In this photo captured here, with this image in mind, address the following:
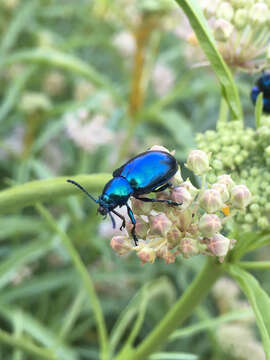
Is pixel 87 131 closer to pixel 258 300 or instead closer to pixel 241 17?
pixel 241 17

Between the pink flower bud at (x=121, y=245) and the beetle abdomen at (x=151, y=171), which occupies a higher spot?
the beetle abdomen at (x=151, y=171)

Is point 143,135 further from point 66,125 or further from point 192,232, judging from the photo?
point 192,232

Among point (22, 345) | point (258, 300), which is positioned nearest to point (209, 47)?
point (258, 300)

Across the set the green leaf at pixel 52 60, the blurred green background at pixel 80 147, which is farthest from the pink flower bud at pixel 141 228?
the green leaf at pixel 52 60

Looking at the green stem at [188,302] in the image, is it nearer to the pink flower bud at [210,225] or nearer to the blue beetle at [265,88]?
the pink flower bud at [210,225]

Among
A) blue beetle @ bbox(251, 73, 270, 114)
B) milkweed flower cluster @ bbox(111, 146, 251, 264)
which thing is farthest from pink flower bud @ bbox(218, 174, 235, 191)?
blue beetle @ bbox(251, 73, 270, 114)

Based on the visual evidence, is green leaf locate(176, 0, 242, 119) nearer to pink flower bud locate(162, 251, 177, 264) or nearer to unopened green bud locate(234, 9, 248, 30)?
unopened green bud locate(234, 9, 248, 30)

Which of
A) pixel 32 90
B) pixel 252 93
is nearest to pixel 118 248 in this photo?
pixel 252 93
